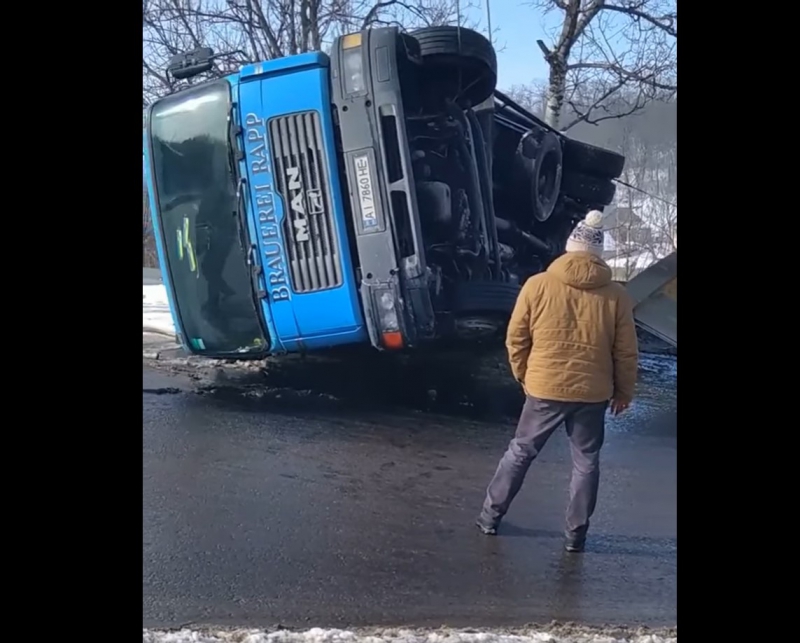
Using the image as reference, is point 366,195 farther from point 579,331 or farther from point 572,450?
point 572,450

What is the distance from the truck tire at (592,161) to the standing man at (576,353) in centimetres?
23

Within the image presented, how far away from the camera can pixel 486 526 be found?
11.1 ft

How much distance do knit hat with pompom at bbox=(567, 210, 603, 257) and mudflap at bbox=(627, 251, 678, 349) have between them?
237mm

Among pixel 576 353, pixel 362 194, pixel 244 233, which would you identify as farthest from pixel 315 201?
pixel 576 353

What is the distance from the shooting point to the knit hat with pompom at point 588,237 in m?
3.24

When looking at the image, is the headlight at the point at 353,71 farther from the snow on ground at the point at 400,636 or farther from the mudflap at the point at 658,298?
the snow on ground at the point at 400,636

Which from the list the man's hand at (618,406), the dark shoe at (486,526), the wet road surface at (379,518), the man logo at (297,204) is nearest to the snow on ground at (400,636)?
the wet road surface at (379,518)

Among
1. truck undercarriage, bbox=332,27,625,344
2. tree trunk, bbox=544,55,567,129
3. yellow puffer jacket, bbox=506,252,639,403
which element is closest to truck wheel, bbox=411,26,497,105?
truck undercarriage, bbox=332,27,625,344

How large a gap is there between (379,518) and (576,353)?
0.91 metres

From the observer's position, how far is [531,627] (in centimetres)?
312

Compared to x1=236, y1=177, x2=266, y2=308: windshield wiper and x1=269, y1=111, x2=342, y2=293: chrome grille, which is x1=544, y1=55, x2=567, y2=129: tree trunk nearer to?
x1=269, y1=111, x2=342, y2=293: chrome grille

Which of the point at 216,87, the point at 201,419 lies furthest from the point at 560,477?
the point at 216,87

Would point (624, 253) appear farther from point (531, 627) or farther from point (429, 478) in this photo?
point (531, 627)

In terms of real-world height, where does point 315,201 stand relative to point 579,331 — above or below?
above
